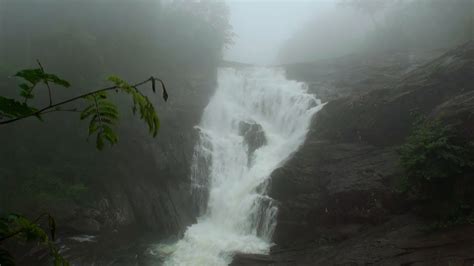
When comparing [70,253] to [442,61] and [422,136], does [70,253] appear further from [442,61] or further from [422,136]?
[442,61]

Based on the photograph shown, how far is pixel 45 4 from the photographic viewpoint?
978 inches

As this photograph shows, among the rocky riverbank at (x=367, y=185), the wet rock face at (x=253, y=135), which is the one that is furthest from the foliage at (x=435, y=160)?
the wet rock face at (x=253, y=135)

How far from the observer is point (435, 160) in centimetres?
1162

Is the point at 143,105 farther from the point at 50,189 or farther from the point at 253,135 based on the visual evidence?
the point at 253,135

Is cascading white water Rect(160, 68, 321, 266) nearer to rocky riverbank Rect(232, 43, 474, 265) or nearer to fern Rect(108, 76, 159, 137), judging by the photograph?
rocky riverbank Rect(232, 43, 474, 265)

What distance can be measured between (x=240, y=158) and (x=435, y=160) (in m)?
10.2

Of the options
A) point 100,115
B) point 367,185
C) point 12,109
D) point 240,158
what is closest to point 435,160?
point 367,185

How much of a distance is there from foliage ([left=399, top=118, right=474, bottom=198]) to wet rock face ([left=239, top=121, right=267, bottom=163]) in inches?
343

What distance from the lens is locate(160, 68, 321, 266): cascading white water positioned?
1470cm

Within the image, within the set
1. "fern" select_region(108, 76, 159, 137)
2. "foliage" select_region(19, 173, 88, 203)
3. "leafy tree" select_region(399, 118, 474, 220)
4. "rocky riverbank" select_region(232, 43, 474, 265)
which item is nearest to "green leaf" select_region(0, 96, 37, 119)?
"fern" select_region(108, 76, 159, 137)

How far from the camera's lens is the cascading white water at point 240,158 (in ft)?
48.2

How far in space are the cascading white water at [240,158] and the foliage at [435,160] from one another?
5.46 m

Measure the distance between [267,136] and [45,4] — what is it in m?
17.6

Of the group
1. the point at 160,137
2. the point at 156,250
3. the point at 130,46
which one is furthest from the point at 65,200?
the point at 130,46
